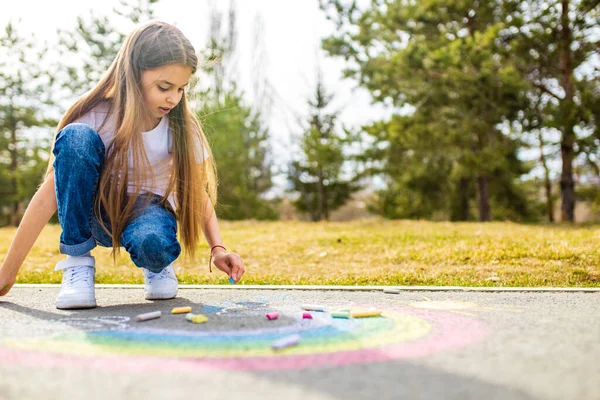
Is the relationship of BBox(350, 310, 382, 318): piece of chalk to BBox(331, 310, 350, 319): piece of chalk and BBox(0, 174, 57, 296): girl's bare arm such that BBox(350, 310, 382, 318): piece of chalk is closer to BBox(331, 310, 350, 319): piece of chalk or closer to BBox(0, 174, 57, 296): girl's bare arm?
BBox(331, 310, 350, 319): piece of chalk

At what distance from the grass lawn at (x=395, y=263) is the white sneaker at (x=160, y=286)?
0.59 m

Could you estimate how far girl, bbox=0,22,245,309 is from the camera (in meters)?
2.06

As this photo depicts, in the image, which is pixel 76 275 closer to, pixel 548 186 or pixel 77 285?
pixel 77 285

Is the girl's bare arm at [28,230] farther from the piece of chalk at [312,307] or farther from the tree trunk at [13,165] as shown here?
the tree trunk at [13,165]

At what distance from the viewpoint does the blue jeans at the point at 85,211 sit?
79.0 inches

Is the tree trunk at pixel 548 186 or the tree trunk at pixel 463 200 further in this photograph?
the tree trunk at pixel 548 186

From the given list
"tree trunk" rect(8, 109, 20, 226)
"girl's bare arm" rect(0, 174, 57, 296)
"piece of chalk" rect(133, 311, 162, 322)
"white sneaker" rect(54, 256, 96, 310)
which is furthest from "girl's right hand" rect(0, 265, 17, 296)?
"tree trunk" rect(8, 109, 20, 226)

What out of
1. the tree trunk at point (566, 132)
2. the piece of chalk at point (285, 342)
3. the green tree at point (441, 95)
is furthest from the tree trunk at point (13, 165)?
the piece of chalk at point (285, 342)

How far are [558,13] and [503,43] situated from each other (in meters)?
1.10

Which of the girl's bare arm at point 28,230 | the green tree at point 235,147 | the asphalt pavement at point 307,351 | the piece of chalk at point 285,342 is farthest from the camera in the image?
the green tree at point 235,147

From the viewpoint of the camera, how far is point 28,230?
6.88 feet

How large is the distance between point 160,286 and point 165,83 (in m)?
0.82

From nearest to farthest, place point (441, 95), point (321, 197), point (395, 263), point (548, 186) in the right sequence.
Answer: point (395, 263), point (441, 95), point (321, 197), point (548, 186)

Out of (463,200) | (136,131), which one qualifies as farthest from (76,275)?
(463,200)
